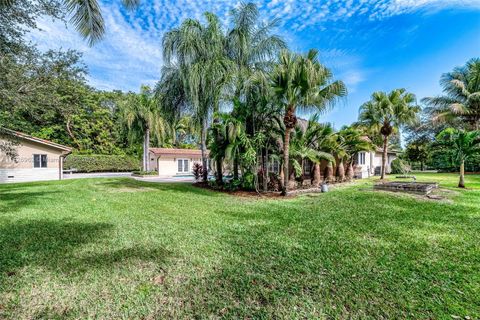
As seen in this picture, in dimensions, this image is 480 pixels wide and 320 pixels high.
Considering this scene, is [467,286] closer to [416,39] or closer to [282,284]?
[282,284]

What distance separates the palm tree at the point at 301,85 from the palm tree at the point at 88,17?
5624mm

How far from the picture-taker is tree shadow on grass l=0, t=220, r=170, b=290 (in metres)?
3.61

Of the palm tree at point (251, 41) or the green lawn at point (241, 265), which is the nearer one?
the green lawn at point (241, 265)

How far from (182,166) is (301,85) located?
21833mm

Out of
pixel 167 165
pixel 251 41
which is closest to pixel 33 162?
pixel 167 165

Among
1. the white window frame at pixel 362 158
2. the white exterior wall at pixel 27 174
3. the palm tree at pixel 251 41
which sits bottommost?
the white exterior wall at pixel 27 174

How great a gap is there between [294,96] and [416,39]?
8.85 m

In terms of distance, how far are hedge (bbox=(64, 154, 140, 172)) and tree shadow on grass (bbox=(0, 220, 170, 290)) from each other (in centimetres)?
2727

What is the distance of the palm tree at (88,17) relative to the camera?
20.7ft

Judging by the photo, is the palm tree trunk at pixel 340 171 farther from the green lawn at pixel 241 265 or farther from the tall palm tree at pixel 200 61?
the tall palm tree at pixel 200 61

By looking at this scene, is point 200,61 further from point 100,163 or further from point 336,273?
point 100,163

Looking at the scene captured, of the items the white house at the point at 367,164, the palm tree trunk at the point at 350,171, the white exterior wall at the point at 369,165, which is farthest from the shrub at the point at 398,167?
the palm tree trunk at the point at 350,171

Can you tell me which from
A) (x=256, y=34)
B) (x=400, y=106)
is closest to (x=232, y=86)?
(x=256, y=34)

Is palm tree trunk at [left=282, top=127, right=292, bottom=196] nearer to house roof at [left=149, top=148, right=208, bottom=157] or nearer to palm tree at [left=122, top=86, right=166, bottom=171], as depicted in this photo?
palm tree at [left=122, top=86, right=166, bottom=171]
